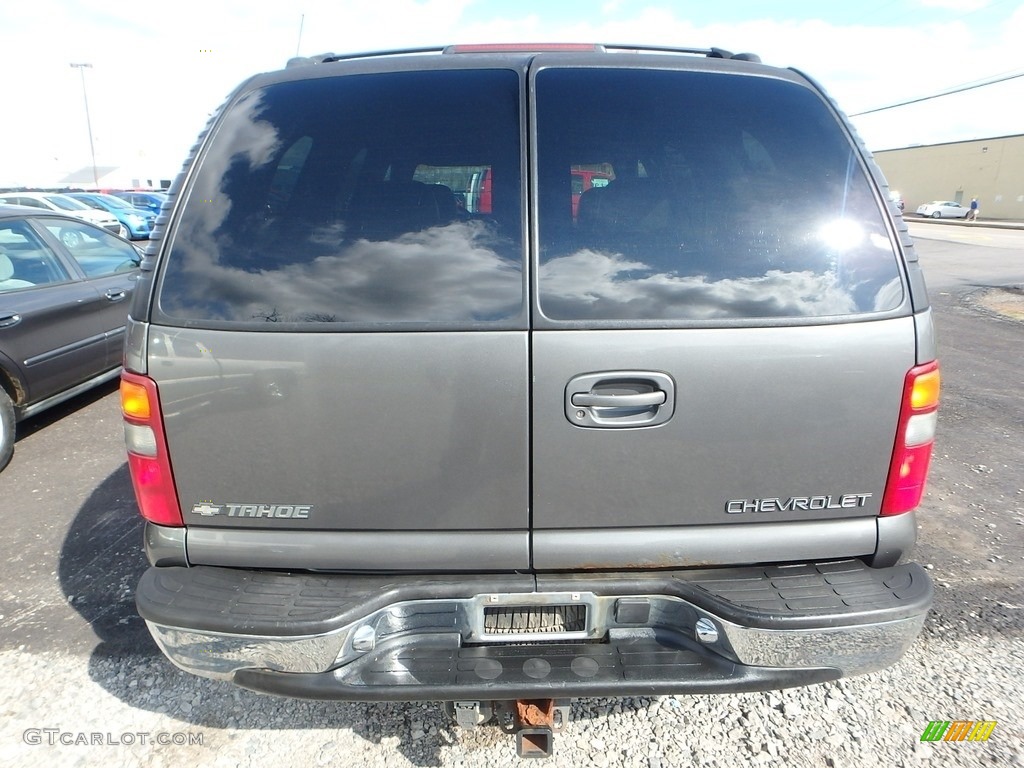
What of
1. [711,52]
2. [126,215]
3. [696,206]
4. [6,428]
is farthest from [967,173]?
[6,428]

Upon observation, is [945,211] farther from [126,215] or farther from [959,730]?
[959,730]

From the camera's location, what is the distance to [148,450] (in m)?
1.78

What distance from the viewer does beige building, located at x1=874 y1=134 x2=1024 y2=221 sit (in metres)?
48.4

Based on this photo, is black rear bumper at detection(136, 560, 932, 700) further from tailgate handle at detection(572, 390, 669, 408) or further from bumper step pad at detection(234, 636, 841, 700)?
tailgate handle at detection(572, 390, 669, 408)

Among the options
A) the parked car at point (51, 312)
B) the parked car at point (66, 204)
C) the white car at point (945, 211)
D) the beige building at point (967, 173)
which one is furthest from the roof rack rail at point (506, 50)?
the beige building at point (967, 173)

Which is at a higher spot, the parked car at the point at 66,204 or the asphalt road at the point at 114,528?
the parked car at the point at 66,204

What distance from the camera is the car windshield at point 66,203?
1730 cm

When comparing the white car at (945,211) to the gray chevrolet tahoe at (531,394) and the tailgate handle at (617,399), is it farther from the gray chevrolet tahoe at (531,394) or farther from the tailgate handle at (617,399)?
the tailgate handle at (617,399)

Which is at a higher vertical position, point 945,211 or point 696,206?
point 696,206

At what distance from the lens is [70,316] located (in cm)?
492

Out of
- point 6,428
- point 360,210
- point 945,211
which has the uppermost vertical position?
point 360,210

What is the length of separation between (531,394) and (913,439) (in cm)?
107

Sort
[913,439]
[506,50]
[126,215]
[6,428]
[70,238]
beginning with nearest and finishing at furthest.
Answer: [913,439]
[506,50]
[6,428]
[70,238]
[126,215]

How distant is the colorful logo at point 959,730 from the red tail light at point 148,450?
8.44ft
